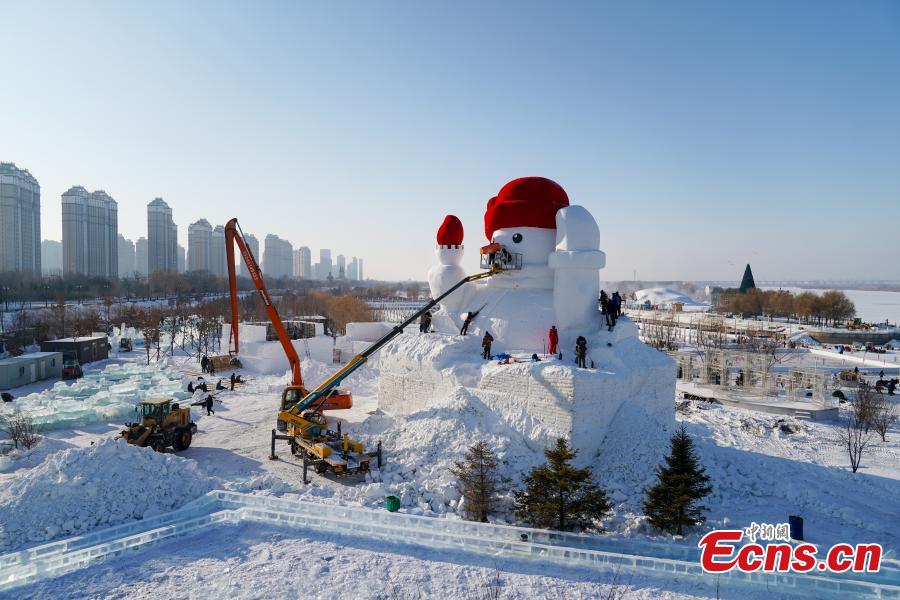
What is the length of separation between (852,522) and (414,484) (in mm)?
10680

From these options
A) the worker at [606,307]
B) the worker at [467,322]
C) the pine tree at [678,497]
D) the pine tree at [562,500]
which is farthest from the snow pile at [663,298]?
the pine tree at [562,500]

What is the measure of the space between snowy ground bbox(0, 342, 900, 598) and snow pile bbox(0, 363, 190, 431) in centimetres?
43

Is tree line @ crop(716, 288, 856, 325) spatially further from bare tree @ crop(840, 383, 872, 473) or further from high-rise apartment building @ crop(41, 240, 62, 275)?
high-rise apartment building @ crop(41, 240, 62, 275)

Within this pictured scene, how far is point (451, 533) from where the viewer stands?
8.36 metres

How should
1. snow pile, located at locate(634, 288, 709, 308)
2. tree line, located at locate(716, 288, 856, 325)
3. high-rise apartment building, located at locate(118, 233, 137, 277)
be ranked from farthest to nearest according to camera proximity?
high-rise apartment building, located at locate(118, 233, 137, 277) → snow pile, located at locate(634, 288, 709, 308) → tree line, located at locate(716, 288, 856, 325)

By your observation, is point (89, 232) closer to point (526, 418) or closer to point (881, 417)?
point (526, 418)

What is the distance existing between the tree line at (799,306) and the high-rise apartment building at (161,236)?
87.6 m

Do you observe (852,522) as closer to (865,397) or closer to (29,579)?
(865,397)

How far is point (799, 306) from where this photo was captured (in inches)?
2322

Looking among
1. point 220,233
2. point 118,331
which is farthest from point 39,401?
point 220,233

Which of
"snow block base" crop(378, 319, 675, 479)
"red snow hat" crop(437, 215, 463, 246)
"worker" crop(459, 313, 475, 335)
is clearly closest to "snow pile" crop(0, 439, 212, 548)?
"snow block base" crop(378, 319, 675, 479)

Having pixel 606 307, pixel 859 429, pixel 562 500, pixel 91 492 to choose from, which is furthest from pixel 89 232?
pixel 859 429

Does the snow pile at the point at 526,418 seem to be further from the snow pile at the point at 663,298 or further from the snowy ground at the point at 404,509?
the snow pile at the point at 663,298

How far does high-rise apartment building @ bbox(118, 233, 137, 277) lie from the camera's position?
4057 inches
